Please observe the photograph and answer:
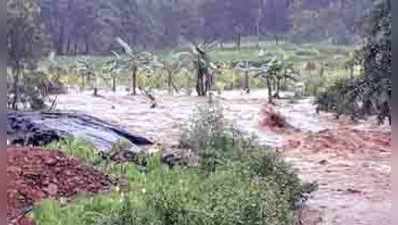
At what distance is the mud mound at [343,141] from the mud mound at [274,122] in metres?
0.58

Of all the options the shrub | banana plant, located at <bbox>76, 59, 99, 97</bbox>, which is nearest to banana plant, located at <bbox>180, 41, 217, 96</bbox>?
banana plant, located at <bbox>76, 59, 99, 97</bbox>

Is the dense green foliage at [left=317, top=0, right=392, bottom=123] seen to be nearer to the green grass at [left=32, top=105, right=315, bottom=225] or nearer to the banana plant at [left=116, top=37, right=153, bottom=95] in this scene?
the green grass at [left=32, top=105, right=315, bottom=225]

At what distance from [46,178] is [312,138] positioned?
386 centimetres

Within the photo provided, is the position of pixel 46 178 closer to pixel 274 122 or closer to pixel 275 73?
pixel 274 122

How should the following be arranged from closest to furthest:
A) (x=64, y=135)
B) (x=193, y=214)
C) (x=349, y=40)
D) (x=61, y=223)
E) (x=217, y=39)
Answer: (x=193, y=214)
(x=61, y=223)
(x=64, y=135)
(x=349, y=40)
(x=217, y=39)

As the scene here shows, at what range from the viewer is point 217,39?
39.4ft

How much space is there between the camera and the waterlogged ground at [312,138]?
497 cm

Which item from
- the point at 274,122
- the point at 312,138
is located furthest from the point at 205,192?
the point at 274,122

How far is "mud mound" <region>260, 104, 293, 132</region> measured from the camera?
28.5 ft

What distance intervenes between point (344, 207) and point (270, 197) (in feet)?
6.79

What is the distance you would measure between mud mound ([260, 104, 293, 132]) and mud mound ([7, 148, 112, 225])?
379 centimetres

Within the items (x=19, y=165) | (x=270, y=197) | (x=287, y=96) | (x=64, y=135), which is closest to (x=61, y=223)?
(x=270, y=197)

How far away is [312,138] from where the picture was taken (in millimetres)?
7945

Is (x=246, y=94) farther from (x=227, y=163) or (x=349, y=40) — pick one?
(x=227, y=163)
